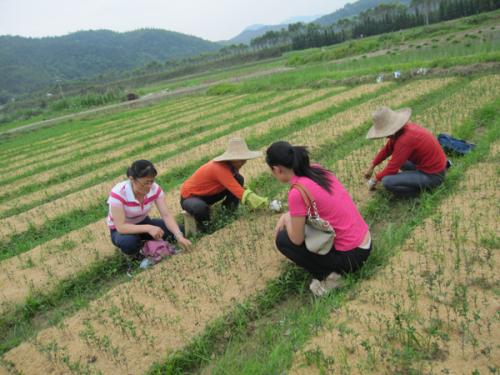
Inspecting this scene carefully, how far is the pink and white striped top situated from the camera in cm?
426

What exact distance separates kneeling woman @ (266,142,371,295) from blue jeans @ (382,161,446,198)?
1.77 metres

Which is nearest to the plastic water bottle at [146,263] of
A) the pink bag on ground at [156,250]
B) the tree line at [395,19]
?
the pink bag on ground at [156,250]

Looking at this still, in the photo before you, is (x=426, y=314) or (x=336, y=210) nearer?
(x=426, y=314)

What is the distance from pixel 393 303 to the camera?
10.0ft

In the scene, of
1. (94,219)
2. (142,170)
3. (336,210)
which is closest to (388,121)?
(336,210)

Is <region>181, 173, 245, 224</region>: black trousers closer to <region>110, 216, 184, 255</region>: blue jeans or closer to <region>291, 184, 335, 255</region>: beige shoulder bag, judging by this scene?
<region>110, 216, 184, 255</region>: blue jeans

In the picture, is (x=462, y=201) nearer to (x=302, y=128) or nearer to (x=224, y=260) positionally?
(x=224, y=260)

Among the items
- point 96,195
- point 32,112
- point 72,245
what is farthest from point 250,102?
point 32,112

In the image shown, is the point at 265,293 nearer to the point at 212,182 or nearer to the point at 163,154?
the point at 212,182

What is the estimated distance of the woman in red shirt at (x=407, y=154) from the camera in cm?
455

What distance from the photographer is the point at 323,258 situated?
134 inches

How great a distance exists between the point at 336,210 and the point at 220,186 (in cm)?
220

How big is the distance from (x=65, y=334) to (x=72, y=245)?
7.68 feet

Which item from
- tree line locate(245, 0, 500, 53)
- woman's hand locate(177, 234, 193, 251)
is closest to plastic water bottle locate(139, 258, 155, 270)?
woman's hand locate(177, 234, 193, 251)
